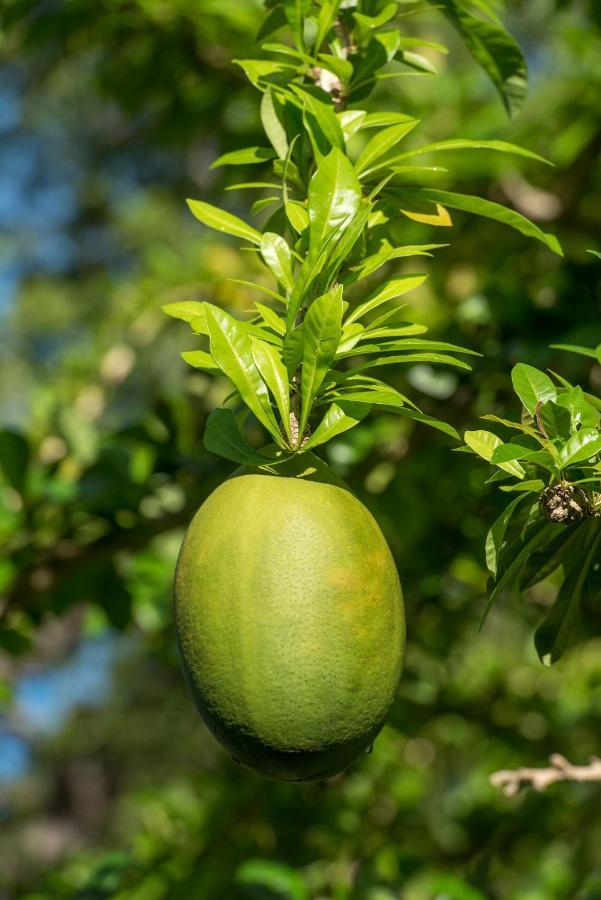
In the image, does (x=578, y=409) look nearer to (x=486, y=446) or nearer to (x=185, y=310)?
(x=486, y=446)

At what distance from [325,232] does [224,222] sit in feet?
0.32

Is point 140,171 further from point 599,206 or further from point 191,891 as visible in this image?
point 191,891

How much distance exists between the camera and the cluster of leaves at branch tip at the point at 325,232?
24.3 inches

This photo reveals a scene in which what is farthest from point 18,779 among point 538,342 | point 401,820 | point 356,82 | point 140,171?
point 356,82

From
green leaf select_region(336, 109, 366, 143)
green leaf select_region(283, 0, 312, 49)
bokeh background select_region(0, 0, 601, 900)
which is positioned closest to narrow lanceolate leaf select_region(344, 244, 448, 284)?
green leaf select_region(336, 109, 366, 143)

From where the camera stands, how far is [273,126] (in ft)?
2.47

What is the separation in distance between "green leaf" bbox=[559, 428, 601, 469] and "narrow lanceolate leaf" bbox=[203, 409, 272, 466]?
6.3 inches

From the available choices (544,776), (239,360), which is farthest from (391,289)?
(544,776)

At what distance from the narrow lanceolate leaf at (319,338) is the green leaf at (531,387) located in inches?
4.1

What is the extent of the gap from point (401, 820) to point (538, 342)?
0.99 m

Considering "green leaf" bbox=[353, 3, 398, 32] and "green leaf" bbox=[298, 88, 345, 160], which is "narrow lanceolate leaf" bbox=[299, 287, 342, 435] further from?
"green leaf" bbox=[353, 3, 398, 32]

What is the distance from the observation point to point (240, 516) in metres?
0.60

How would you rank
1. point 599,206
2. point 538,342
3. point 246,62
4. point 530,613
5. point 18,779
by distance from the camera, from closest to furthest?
1. point 246,62
2. point 538,342
3. point 530,613
4. point 599,206
5. point 18,779

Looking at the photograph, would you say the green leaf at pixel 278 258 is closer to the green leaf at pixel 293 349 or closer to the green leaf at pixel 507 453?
the green leaf at pixel 293 349
